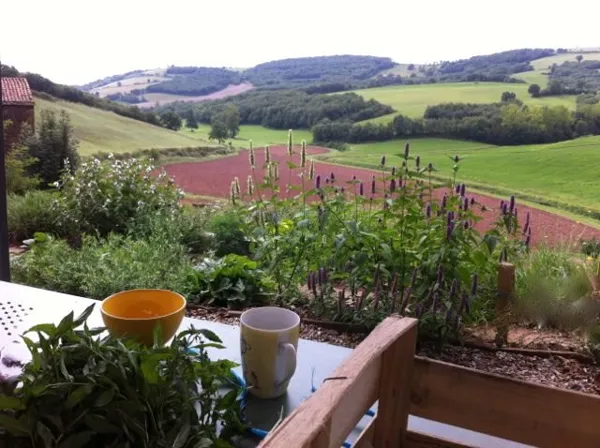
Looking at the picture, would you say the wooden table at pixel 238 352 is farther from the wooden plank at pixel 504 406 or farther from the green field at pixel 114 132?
the green field at pixel 114 132

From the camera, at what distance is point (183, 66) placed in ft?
14.6

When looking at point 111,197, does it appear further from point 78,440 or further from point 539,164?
point 78,440

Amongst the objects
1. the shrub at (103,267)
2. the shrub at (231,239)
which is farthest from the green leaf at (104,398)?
the shrub at (231,239)

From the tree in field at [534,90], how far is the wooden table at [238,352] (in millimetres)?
→ 2769

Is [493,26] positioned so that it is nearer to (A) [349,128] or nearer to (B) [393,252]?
(A) [349,128]

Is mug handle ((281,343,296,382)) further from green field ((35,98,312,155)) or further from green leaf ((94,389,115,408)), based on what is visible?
green field ((35,98,312,155))

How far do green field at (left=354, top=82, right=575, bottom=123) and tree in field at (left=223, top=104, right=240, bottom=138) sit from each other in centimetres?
83

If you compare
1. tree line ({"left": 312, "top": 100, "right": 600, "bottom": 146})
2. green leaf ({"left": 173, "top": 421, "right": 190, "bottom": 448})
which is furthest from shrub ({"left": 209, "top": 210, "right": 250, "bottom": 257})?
green leaf ({"left": 173, "top": 421, "right": 190, "bottom": 448})

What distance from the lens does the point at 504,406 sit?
2.37 ft

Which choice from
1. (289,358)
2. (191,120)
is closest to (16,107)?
(191,120)

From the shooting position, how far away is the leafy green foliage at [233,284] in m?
2.50

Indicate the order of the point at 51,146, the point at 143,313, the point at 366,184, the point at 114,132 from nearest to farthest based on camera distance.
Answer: the point at 143,313, the point at 366,184, the point at 51,146, the point at 114,132

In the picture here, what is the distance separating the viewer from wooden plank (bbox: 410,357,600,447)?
70 cm

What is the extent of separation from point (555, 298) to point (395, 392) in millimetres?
1891
